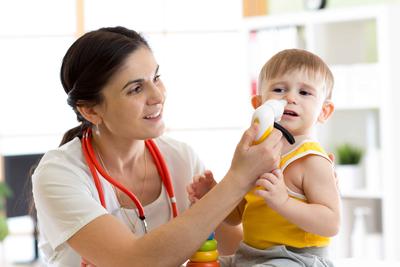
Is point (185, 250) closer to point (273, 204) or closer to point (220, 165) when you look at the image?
point (273, 204)

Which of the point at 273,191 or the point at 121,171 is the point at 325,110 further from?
the point at 121,171

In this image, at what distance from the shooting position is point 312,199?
1.69 metres

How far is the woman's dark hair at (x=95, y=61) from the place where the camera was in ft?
6.41

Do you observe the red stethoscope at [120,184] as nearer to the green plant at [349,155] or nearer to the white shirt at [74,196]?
the white shirt at [74,196]

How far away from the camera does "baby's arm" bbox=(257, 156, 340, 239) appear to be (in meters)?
1.62

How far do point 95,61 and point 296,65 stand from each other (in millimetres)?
544

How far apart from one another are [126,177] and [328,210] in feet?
2.34

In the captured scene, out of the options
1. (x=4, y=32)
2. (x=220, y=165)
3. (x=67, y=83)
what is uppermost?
(x=67, y=83)

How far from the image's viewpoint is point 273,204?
1.62 metres

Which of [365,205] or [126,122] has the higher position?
[126,122]

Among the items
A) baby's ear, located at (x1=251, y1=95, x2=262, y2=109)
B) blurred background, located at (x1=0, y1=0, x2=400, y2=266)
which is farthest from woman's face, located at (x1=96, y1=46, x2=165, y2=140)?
blurred background, located at (x1=0, y1=0, x2=400, y2=266)

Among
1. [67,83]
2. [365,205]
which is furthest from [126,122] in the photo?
[365,205]

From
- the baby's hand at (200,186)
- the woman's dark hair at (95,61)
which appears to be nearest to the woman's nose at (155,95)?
the woman's dark hair at (95,61)

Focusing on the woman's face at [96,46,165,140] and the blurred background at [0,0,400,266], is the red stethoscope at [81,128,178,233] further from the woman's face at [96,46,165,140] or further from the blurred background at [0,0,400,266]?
the blurred background at [0,0,400,266]
